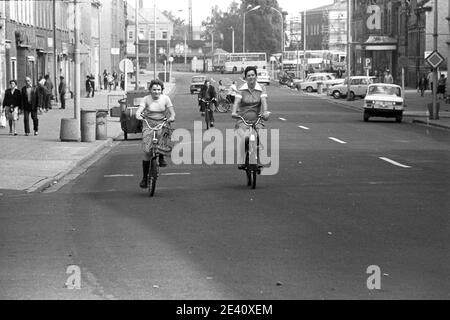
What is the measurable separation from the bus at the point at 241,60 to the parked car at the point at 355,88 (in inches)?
2593

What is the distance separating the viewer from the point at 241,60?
491 ft

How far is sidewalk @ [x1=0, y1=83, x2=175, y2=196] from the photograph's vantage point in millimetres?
20375

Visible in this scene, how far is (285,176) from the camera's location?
20141 mm

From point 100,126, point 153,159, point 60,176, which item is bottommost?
point 60,176

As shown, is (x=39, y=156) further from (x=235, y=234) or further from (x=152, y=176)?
(x=235, y=234)

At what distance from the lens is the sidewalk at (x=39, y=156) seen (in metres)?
20.4

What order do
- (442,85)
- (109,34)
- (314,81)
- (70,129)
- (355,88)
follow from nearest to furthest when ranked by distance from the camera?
1. (70,129)
2. (442,85)
3. (355,88)
4. (314,81)
5. (109,34)

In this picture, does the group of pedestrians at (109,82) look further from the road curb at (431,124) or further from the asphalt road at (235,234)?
the asphalt road at (235,234)

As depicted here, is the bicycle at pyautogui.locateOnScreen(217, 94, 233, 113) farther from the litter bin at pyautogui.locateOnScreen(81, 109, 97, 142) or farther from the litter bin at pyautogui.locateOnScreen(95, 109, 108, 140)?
the litter bin at pyautogui.locateOnScreen(81, 109, 97, 142)

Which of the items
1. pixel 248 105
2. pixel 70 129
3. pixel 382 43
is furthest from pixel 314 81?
pixel 248 105

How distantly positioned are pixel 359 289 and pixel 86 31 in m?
79.4

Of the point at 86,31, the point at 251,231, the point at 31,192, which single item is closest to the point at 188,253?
the point at 251,231

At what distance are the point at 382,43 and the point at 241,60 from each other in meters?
53.0
